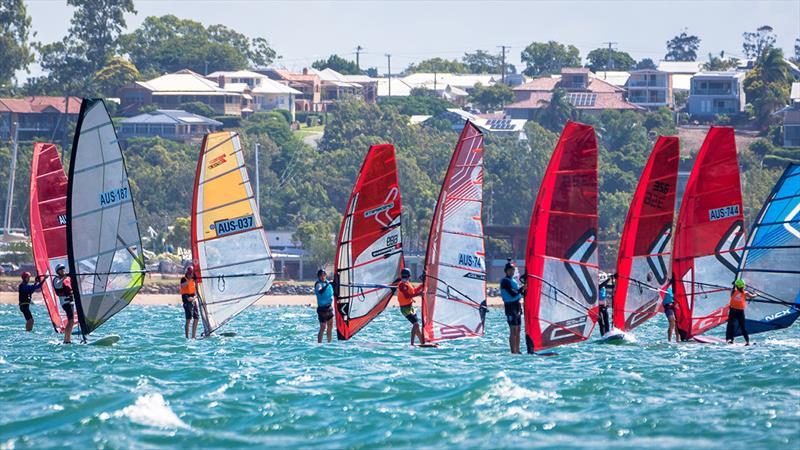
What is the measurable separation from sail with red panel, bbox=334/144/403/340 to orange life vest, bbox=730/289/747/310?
208 inches

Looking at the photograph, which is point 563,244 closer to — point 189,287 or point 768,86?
point 189,287

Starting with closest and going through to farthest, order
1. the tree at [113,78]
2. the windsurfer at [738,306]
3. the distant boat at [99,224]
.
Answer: the distant boat at [99,224] < the windsurfer at [738,306] < the tree at [113,78]

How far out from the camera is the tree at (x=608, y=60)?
140 m

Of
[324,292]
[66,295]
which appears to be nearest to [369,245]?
[324,292]

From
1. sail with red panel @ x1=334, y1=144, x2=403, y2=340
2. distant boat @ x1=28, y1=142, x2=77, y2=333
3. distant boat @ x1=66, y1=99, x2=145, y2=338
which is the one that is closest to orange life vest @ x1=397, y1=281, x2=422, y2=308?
sail with red panel @ x1=334, y1=144, x2=403, y2=340

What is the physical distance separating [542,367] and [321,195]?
60168 millimetres

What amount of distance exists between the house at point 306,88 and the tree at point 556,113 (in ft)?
98.6

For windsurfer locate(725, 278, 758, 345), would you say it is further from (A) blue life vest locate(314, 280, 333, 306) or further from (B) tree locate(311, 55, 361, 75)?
(B) tree locate(311, 55, 361, 75)

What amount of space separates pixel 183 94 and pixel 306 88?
1793cm

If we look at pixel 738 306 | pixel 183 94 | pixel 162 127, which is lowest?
pixel 738 306

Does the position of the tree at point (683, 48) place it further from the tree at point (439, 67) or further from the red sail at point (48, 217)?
the red sail at point (48, 217)

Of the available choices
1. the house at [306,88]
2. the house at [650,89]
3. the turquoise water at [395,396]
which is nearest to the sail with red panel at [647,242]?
the turquoise water at [395,396]

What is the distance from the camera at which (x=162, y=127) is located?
3878 inches

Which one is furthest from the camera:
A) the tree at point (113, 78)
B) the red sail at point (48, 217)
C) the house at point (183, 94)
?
the tree at point (113, 78)
